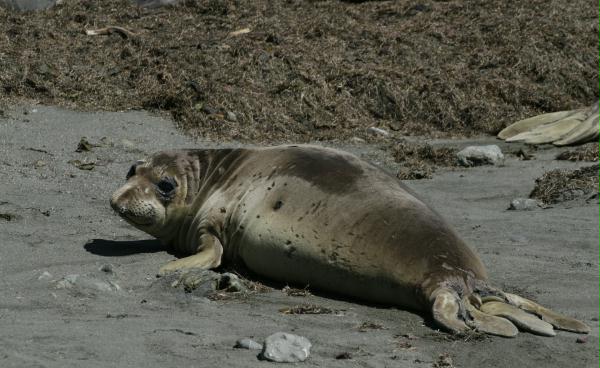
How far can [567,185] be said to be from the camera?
7.14 m

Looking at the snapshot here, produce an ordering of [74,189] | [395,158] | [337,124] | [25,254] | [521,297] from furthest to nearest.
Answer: [337,124] → [395,158] → [74,189] → [25,254] → [521,297]

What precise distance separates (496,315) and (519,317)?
10 cm

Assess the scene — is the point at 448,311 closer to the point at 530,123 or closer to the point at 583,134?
the point at 583,134

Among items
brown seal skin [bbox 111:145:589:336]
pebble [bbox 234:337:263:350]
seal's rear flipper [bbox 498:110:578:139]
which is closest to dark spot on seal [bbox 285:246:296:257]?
brown seal skin [bbox 111:145:589:336]

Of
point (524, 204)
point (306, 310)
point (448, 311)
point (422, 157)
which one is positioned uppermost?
point (448, 311)

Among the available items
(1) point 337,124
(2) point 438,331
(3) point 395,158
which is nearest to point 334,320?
(2) point 438,331

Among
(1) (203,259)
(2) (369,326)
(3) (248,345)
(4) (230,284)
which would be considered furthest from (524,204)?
(3) (248,345)

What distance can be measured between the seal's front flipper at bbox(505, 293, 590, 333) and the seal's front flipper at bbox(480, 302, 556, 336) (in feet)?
0.22

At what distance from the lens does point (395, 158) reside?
8.80 m

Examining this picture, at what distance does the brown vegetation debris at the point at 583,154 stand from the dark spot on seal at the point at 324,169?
3.77 meters

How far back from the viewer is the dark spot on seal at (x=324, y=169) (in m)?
5.12

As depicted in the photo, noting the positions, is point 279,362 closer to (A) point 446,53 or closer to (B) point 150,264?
(B) point 150,264

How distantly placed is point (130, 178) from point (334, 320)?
215 cm

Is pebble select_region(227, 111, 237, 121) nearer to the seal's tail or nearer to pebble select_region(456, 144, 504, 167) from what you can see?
pebble select_region(456, 144, 504, 167)
